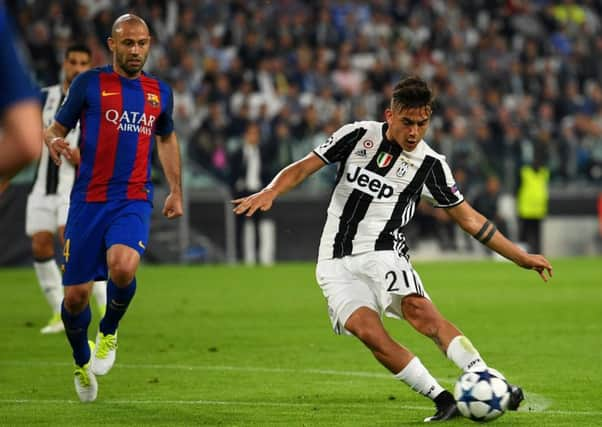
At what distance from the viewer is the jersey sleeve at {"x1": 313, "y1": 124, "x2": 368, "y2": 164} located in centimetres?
740

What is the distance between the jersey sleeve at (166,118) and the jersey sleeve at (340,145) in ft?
4.81

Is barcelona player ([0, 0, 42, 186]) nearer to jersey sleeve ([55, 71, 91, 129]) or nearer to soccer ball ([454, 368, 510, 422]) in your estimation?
soccer ball ([454, 368, 510, 422])

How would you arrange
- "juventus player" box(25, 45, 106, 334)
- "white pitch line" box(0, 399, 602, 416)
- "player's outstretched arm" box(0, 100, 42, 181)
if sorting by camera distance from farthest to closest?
"juventus player" box(25, 45, 106, 334) < "white pitch line" box(0, 399, 602, 416) < "player's outstretched arm" box(0, 100, 42, 181)

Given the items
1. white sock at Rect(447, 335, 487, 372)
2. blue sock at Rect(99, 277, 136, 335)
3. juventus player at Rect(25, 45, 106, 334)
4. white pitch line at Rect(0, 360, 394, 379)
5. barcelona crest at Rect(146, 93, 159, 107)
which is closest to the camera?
white sock at Rect(447, 335, 487, 372)

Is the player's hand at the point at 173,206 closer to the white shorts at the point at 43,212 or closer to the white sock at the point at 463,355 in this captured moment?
the white sock at the point at 463,355

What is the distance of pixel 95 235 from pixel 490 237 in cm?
245

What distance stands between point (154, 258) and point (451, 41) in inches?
381

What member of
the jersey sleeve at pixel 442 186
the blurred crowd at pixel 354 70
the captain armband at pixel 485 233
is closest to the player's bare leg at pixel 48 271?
the jersey sleeve at pixel 442 186

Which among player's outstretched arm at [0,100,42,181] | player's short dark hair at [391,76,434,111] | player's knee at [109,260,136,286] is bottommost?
player's knee at [109,260,136,286]

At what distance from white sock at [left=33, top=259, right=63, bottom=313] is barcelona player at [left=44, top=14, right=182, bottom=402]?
13.2ft

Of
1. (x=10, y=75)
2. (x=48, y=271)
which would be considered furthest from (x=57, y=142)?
(x=48, y=271)

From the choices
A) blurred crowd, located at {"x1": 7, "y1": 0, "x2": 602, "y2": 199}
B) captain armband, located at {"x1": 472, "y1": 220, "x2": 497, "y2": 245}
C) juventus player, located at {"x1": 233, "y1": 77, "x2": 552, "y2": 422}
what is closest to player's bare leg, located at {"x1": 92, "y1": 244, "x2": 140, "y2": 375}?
juventus player, located at {"x1": 233, "y1": 77, "x2": 552, "y2": 422}

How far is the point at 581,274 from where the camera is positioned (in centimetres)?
2048

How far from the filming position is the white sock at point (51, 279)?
12.3m
